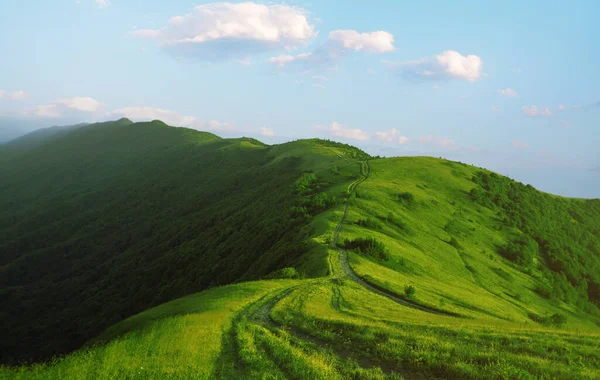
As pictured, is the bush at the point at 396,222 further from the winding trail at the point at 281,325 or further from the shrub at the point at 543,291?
the shrub at the point at 543,291

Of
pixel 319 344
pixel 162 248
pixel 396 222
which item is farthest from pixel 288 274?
pixel 162 248

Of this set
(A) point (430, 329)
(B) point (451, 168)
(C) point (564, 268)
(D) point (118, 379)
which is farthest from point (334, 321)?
(B) point (451, 168)

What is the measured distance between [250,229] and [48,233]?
15695 cm

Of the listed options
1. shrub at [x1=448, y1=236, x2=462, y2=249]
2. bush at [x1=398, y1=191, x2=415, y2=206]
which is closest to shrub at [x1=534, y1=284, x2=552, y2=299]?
shrub at [x1=448, y1=236, x2=462, y2=249]

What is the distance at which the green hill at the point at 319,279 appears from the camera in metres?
17.8

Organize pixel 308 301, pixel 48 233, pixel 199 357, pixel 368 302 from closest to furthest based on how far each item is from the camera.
A: pixel 199 357, pixel 308 301, pixel 368 302, pixel 48 233

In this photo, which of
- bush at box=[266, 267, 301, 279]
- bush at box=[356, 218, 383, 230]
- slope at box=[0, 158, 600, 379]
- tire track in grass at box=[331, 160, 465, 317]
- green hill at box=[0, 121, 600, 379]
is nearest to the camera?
slope at box=[0, 158, 600, 379]

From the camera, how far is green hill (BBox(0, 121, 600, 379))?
17812 millimetres

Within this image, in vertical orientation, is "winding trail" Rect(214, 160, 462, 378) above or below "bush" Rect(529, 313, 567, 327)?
above

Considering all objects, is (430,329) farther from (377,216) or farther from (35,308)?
(35,308)

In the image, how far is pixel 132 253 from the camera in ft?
436

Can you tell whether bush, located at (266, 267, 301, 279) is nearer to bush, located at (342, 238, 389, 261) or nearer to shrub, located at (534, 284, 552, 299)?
bush, located at (342, 238, 389, 261)

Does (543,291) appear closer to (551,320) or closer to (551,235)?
(551,320)

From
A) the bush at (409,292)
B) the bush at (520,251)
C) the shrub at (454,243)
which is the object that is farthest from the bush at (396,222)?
the bush at (520,251)
